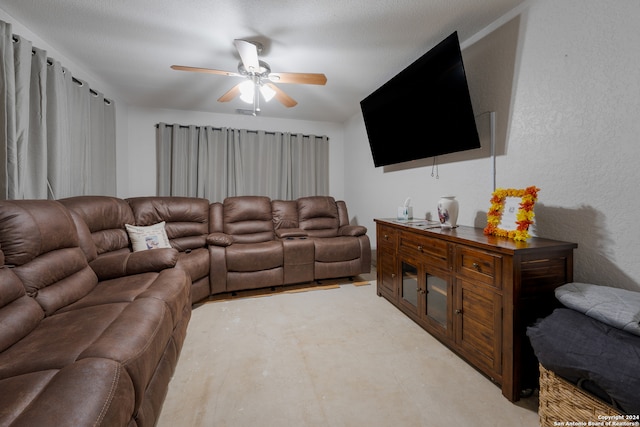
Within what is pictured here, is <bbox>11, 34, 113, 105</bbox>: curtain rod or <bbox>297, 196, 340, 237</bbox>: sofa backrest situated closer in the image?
<bbox>11, 34, 113, 105</bbox>: curtain rod

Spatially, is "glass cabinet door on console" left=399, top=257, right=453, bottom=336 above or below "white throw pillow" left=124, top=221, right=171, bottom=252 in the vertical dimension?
below

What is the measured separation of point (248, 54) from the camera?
6.52 feet

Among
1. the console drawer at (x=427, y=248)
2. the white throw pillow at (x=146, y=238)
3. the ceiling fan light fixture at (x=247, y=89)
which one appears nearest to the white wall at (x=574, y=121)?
the console drawer at (x=427, y=248)

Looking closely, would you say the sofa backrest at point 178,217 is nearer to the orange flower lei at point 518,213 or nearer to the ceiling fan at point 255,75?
the ceiling fan at point 255,75

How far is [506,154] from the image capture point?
190 centimetres

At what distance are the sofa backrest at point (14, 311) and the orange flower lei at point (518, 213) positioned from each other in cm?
252

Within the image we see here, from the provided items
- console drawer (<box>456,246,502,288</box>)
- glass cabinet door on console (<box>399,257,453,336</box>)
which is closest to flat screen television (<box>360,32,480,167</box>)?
console drawer (<box>456,246,502,288</box>)

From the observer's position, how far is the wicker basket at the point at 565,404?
984 mm

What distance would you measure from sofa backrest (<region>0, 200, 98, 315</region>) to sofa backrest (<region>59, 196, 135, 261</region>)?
0.49m

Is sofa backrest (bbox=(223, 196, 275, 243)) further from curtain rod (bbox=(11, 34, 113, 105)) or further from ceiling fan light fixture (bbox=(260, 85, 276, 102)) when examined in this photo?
curtain rod (bbox=(11, 34, 113, 105))

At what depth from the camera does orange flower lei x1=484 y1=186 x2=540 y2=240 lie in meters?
1.54

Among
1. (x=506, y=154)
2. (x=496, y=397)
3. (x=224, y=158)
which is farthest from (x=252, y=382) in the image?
(x=224, y=158)

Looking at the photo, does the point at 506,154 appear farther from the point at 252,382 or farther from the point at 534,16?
the point at 252,382

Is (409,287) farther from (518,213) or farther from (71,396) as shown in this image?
(71,396)
